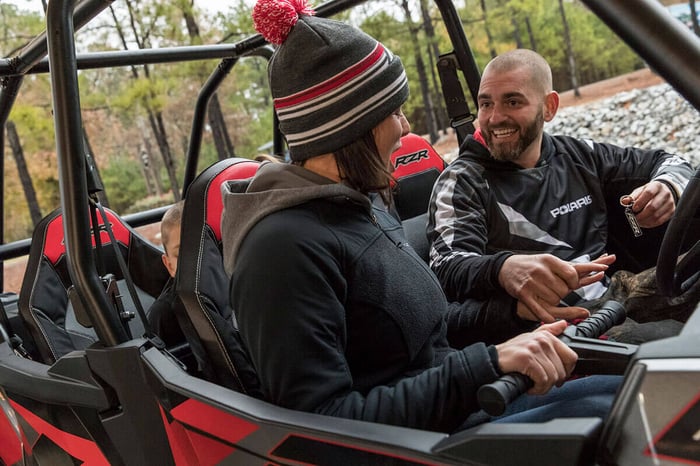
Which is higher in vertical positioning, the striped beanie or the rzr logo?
the striped beanie

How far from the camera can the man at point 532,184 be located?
1.54m

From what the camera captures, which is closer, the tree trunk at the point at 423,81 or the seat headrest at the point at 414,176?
the seat headrest at the point at 414,176

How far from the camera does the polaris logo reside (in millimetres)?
1628

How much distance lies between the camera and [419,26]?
4.31 metres

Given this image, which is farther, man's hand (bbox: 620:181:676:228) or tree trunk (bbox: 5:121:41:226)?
tree trunk (bbox: 5:121:41:226)

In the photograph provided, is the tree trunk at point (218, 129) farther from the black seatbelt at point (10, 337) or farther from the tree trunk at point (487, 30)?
the black seatbelt at point (10, 337)

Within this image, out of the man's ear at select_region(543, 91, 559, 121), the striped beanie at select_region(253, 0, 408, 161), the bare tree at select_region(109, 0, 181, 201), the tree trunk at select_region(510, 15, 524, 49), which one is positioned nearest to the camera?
the striped beanie at select_region(253, 0, 408, 161)

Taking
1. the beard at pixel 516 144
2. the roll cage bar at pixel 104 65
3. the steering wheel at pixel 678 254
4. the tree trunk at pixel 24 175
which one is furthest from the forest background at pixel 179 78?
the steering wheel at pixel 678 254

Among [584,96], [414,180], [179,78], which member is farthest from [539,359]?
[584,96]

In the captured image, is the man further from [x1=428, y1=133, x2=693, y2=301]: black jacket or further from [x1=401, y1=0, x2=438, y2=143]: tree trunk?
[x1=401, y1=0, x2=438, y2=143]: tree trunk

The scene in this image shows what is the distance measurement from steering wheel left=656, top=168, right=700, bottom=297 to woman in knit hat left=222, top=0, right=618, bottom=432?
21cm

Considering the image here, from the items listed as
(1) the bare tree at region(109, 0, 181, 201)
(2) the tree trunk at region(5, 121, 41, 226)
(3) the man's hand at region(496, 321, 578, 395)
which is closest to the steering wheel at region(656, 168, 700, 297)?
(3) the man's hand at region(496, 321, 578, 395)

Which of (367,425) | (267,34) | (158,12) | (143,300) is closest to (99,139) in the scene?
(158,12)

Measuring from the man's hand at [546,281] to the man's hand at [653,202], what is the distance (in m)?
0.30
